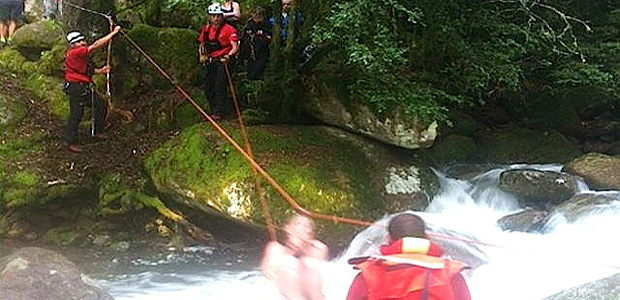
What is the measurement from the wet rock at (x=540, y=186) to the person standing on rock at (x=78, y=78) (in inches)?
235

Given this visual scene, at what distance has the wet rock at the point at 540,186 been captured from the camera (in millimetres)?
9227

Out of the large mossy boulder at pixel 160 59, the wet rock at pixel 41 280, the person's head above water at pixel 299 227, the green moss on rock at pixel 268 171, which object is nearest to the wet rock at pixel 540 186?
the green moss on rock at pixel 268 171

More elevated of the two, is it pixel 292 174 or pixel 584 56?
pixel 584 56

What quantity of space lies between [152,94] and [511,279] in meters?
6.21

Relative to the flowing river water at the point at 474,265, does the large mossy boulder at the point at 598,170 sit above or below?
above

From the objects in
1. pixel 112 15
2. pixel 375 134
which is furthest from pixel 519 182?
pixel 112 15

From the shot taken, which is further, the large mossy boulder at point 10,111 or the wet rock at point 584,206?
the large mossy boulder at point 10,111

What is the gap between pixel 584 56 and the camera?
34.6 feet

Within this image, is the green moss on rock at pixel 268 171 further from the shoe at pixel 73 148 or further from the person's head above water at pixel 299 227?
the shoe at pixel 73 148

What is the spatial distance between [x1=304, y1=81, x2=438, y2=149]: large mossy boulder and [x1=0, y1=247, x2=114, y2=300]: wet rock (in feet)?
13.9

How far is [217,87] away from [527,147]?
5.80 meters

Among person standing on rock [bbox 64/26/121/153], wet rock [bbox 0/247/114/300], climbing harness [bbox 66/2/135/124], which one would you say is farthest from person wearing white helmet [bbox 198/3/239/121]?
wet rock [bbox 0/247/114/300]

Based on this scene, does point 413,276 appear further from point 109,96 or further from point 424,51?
point 109,96

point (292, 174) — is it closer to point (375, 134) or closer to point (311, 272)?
point (375, 134)
